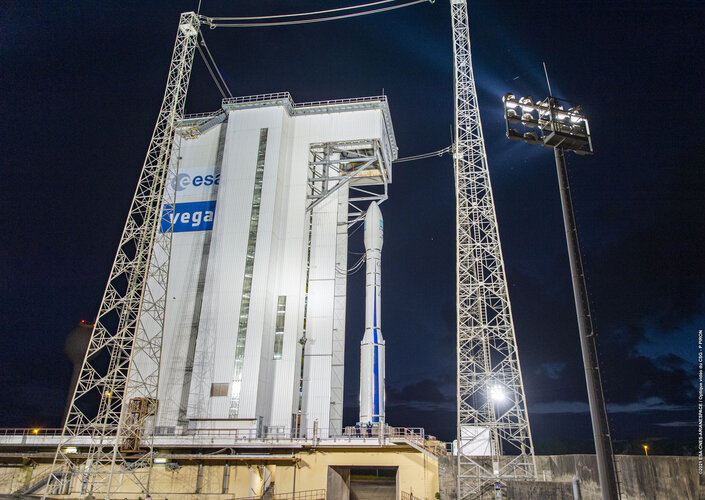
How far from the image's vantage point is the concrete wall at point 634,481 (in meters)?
18.9

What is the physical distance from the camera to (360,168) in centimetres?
4584

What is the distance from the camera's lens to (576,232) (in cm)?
1110

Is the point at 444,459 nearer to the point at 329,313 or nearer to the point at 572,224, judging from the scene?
the point at 329,313

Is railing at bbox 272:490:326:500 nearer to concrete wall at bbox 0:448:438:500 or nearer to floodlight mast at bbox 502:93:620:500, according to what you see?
concrete wall at bbox 0:448:438:500

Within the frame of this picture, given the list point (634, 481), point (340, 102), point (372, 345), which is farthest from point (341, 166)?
point (634, 481)

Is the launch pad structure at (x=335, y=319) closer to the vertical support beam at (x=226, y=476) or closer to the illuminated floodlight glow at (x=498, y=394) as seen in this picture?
the illuminated floodlight glow at (x=498, y=394)

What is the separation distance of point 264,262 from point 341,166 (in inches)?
604

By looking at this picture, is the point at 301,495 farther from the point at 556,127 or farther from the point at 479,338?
the point at 556,127

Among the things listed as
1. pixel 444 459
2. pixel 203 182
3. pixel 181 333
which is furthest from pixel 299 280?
pixel 444 459

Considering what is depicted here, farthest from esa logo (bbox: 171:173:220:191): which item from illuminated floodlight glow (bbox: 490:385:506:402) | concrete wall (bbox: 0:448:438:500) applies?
illuminated floodlight glow (bbox: 490:385:506:402)

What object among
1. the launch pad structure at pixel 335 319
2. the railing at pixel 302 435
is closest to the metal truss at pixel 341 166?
the launch pad structure at pixel 335 319

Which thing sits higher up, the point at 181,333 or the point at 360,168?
the point at 360,168

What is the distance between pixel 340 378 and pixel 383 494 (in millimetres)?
12178

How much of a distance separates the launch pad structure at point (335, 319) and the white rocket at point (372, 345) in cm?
403
